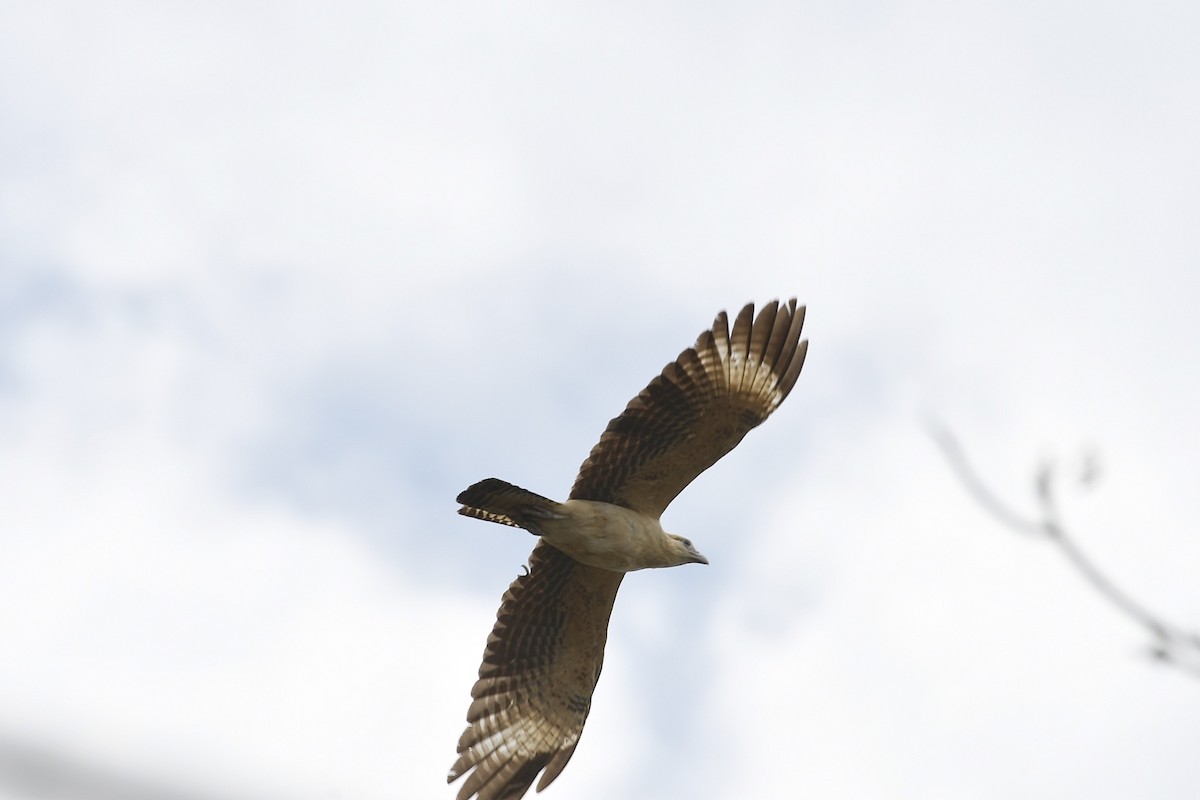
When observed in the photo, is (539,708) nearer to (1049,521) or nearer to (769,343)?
(769,343)

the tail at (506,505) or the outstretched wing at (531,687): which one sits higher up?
the tail at (506,505)

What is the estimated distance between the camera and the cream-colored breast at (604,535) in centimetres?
1062

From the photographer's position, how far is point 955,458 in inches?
113

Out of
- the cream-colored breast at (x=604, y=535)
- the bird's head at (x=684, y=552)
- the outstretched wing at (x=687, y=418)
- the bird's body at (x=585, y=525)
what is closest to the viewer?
the bird's body at (x=585, y=525)

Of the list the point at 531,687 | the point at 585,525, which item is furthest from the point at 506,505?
the point at 531,687

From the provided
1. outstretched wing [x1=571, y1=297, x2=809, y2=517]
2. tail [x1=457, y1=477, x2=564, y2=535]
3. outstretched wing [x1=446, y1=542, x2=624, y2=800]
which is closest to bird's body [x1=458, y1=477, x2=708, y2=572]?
tail [x1=457, y1=477, x2=564, y2=535]

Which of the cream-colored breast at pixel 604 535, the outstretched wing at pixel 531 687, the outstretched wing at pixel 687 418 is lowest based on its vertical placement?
the outstretched wing at pixel 531 687

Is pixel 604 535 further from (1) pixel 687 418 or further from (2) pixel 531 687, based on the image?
(2) pixel 531 687

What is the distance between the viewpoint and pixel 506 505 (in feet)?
34.4

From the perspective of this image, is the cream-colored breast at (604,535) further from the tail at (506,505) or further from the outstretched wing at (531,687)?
A: the outstretched wing at (531,687)

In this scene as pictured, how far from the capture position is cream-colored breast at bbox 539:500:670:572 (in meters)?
10.6

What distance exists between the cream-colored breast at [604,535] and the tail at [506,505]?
0.11 meters

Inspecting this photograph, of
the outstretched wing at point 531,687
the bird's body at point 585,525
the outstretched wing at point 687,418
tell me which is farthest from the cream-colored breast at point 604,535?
the outstretched wing at point 531,687

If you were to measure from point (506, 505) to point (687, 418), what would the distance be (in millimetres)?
1622
